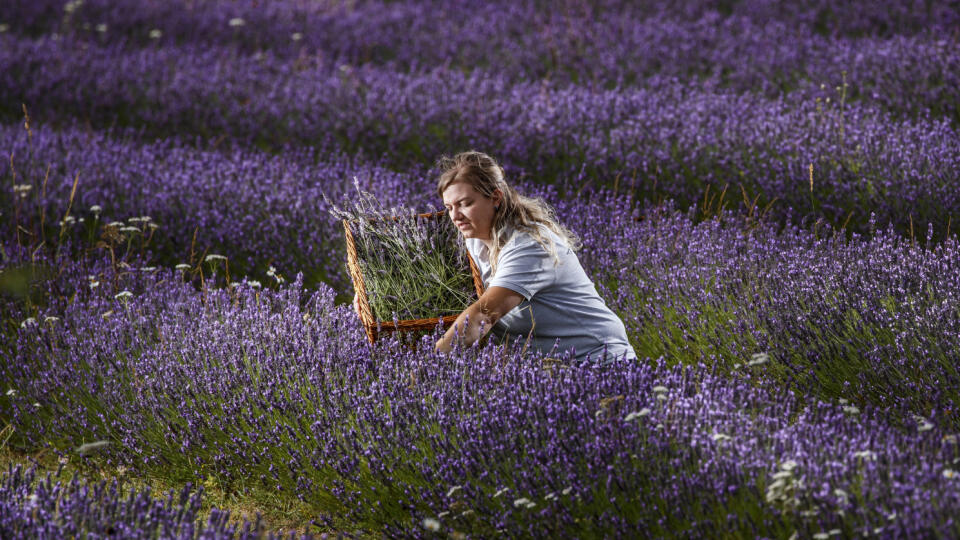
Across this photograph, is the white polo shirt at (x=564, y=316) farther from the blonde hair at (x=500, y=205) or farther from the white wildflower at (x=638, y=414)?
the white wildflower at (x=638, y=414)

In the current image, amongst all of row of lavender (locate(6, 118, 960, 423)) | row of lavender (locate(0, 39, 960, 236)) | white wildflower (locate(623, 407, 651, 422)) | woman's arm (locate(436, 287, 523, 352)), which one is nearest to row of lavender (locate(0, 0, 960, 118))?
row of lavender (locate(0, 39, 960, 236))

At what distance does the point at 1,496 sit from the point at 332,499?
92 centimetres

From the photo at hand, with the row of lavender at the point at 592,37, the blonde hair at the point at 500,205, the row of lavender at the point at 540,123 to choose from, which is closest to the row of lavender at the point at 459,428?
the blonde hair at the point at 500,205

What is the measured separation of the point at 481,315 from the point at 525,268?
22 centimetres

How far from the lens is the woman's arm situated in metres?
2.95

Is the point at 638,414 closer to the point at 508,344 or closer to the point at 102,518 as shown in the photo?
the point at 508,344

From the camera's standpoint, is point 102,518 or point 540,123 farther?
point 540,123

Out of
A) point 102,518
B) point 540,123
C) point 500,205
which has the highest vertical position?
point 500,205

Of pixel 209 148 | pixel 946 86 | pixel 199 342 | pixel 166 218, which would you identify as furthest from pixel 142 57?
pixel 946 86

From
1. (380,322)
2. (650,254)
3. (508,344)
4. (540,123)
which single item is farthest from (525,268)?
(540,123)

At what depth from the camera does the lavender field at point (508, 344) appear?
2.35 metres

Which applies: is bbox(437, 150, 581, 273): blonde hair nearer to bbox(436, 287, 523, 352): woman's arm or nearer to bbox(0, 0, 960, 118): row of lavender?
bbox(436, 287, 523, 352): woman's arm

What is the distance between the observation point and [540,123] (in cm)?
555

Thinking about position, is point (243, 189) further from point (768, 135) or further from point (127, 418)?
point (768, 135)
